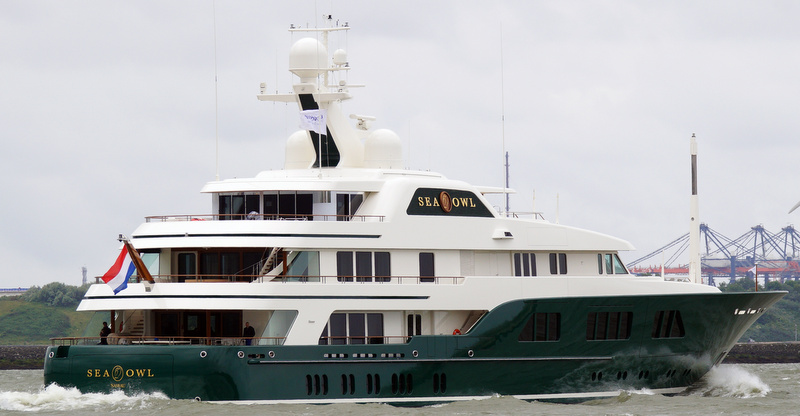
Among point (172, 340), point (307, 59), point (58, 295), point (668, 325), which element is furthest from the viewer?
point (58, 295)

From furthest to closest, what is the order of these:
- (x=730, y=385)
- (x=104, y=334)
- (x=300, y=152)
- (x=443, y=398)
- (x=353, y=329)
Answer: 1. (x=300, y=152)
2. (x=730, y=385)
3. (x=104, y=334)
4. (x=353, y=329)
5. (x=443, y=398)

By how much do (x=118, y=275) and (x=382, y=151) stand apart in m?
7.33

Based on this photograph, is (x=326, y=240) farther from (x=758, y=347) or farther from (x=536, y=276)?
(x=758, y=347)

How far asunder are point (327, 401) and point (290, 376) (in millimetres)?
923

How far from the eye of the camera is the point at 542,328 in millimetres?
26844

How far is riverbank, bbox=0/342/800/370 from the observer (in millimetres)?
58375

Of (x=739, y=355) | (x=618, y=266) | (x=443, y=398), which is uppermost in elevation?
(x=618, y=266)

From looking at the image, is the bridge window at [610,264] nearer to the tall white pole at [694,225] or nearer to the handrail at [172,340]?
the tall white pole at [694,225]

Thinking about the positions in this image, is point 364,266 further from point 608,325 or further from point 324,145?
point 608,325

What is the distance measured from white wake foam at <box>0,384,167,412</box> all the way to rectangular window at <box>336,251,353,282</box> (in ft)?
14.7

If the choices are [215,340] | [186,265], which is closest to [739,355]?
[186,265]

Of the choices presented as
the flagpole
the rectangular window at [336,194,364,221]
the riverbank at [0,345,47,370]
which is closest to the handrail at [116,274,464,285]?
the flagpole

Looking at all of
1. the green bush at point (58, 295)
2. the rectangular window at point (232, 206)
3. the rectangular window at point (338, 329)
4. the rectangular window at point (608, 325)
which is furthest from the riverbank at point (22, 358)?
the rectangular window at point (608, 325)

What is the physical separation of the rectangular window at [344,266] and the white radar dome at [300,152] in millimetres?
4622
